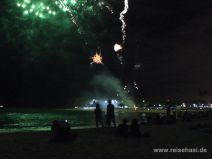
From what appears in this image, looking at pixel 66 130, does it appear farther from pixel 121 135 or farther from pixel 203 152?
pixel 203 152

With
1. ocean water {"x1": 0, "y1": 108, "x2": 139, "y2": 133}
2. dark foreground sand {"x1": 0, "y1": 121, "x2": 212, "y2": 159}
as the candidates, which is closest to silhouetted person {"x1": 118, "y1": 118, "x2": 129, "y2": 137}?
dark foreground sand {"x1": 0, "y1": 121, "x2": 212, "y2": 159}

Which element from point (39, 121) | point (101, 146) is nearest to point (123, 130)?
point (101, 146)

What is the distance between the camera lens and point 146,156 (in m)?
14.2

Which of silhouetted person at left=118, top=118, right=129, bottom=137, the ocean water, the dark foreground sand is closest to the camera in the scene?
the dark foreground sand

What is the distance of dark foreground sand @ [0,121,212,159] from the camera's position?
47.2ft

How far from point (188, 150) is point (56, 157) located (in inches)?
208

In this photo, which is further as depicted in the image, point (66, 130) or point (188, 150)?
point (66, 130)

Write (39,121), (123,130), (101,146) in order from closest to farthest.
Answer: (101,146) < (123,130) < (39,121)

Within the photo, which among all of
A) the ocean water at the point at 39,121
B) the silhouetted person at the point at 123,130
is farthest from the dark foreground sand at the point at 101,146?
the ocean water at the point at 39,121

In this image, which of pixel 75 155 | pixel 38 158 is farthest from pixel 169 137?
pixel 38 158

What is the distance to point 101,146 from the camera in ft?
54.6

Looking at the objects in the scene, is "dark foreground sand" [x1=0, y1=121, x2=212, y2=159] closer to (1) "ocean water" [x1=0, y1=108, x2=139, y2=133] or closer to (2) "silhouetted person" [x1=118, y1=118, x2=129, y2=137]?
(2) "silhouetted person" [x1=118, y1=118, x2=129, y2=137]

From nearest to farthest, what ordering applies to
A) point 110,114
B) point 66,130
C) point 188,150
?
point 188,150, point 66,130, point 110,114

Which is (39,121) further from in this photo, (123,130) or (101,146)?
(101,146)
